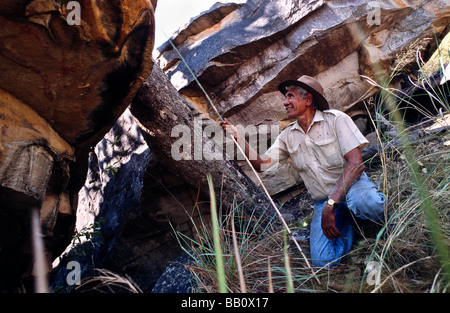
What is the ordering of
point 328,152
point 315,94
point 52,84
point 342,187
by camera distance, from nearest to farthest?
point 52,84 → point 342,187 → point 328,152 → point 315,94

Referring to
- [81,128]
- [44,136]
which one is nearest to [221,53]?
[81,128]

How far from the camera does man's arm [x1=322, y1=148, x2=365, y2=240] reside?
242 cm

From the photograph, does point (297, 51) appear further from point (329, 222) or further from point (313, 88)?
point (329, 222)

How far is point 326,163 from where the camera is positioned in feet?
9.45

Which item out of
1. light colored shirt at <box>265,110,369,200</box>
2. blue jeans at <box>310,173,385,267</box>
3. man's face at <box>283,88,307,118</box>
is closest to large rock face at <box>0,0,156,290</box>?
man's face at <box>283,88,307,118</box>

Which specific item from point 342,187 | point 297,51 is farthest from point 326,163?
point 297,51

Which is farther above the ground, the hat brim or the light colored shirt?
the hat brim

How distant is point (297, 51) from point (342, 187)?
366 centimetres

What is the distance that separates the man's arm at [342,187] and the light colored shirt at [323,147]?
0.09m

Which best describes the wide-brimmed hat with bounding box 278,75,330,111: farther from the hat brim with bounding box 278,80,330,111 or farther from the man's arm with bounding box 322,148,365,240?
the man's arm with bounding box 322,148,365,240

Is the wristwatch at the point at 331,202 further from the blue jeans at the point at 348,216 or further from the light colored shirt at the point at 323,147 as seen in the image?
the light colored shirt at the point at 323,147
